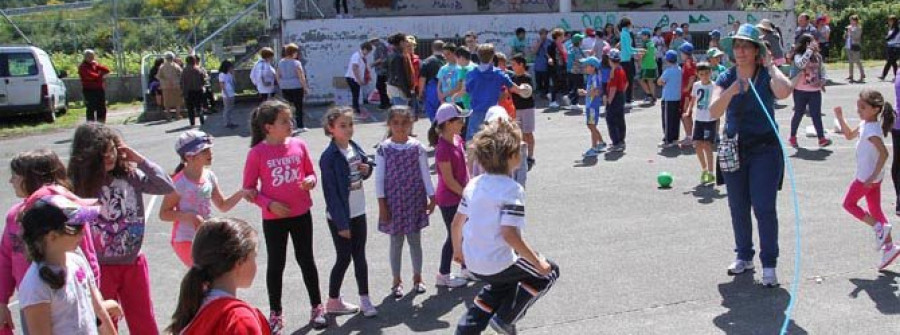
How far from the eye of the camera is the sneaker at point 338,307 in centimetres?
654

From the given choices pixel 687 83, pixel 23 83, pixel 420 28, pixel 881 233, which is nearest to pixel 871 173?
pixel 881 233

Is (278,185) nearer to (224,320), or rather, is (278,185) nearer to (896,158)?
(224,320)

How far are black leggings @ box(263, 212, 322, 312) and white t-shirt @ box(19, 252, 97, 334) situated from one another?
6.58ft

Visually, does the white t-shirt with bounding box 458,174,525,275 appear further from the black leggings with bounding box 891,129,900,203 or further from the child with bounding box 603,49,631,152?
the child with bounding box 603,49,631,152

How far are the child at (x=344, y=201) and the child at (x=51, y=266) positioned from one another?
8.01ft

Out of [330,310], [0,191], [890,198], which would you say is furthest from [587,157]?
[0,191]

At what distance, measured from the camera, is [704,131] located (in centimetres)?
1077

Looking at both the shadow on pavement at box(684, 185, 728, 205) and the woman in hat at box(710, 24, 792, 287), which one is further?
the shadow on pavement at box(684, 185, 728, 205)

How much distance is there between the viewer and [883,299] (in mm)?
6371

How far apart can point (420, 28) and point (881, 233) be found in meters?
16.5

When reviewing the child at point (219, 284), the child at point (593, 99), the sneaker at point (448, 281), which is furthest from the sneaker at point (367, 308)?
the child at point (593, 99)

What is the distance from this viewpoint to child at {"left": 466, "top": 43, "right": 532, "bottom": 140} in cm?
1070

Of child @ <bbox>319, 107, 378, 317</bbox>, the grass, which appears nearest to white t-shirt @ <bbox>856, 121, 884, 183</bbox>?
child @ <bbox>319, 107, 378, 317</bbox>

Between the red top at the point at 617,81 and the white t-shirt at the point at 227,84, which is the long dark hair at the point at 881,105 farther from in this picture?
the white t-shirt at the point at 227,84
